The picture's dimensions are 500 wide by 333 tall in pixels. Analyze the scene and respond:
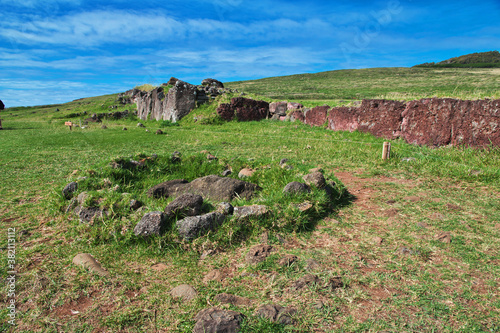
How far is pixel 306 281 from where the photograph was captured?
9.07 ft

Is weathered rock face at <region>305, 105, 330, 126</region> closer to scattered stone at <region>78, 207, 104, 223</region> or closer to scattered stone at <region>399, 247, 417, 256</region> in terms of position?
scattered stone at <region>399, 247, 417, 256</region>

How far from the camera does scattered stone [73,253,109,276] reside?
304 cm

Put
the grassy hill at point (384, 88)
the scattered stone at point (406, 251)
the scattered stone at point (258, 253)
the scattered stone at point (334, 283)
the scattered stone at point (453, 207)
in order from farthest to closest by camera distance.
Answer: the grassy hill at point (384, 88) < the scattered stone at point (453, 207) < the scattered stone at point (406, 251) < the scattered stone at point (258, 253) < the scattered stone at point (334, 283)

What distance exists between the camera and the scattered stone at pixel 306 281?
272 centimetres

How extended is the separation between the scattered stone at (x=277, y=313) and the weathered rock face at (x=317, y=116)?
11.2 metres

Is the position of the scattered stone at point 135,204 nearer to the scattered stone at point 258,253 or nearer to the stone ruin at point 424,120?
the scattered stone at point 258,253

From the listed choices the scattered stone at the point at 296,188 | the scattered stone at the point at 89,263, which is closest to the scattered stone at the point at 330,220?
the scattered stone at the point at 296,188

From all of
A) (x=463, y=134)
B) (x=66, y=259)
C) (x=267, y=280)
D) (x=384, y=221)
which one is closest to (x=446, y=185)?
(x=384, y=221)

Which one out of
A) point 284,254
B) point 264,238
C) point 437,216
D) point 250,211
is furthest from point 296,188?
point 437,216

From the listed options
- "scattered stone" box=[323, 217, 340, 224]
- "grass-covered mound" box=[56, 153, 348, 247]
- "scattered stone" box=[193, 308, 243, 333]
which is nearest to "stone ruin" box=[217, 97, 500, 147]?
"grass-covered mound" box=[56, 153, 348, 247]

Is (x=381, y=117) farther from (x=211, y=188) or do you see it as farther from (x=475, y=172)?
(x=211, y=188)

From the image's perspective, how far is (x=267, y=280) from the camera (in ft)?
9.45

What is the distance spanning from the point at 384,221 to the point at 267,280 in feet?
6.80

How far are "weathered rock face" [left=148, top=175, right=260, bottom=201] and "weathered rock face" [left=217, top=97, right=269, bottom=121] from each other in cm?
1164
